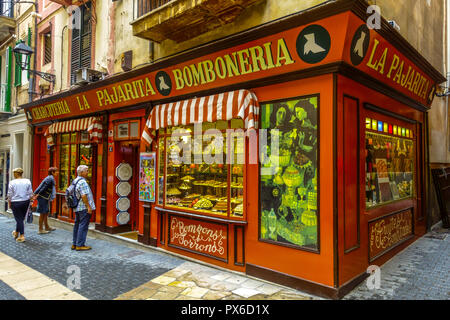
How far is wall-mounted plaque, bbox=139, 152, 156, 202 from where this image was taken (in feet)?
25.3

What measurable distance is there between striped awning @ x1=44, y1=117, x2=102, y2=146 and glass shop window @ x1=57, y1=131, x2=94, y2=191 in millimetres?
321

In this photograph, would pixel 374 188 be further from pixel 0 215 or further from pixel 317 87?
pixel 0 215

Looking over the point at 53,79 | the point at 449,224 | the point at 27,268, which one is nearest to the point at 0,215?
the point at 53,79

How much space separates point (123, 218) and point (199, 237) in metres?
3.54

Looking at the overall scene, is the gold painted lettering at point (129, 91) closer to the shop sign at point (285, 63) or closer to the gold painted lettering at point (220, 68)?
the shop sign at point (285, 63)

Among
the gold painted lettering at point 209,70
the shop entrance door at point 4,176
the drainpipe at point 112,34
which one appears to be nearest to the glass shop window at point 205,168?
the gold painted lettering at point 209,70

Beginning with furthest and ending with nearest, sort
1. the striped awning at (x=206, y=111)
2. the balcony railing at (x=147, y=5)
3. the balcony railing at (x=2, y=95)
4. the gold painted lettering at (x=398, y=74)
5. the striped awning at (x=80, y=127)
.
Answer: the balcony railing at (x=2, y=95) → the striped awning at (x=80, y=127) → the balcony railing at (x=147, y=5) → the gold painted lettering at (x=398, y=74) → the striped awning at (x=206, y=111)

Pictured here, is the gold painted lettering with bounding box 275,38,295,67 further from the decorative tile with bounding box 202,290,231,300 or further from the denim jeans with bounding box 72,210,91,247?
the denim jeans with bounding box 72,210,91,247

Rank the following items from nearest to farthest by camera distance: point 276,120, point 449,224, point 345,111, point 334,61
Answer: point 334,61 < point 345,111 < point 276,120 < point 449,224

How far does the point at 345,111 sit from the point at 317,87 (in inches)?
25.4

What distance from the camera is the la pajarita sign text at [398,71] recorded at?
548 cm

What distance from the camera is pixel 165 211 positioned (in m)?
7.24

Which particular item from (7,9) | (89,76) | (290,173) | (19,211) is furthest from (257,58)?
(7,9)

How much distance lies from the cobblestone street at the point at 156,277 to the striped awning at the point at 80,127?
3455mm
